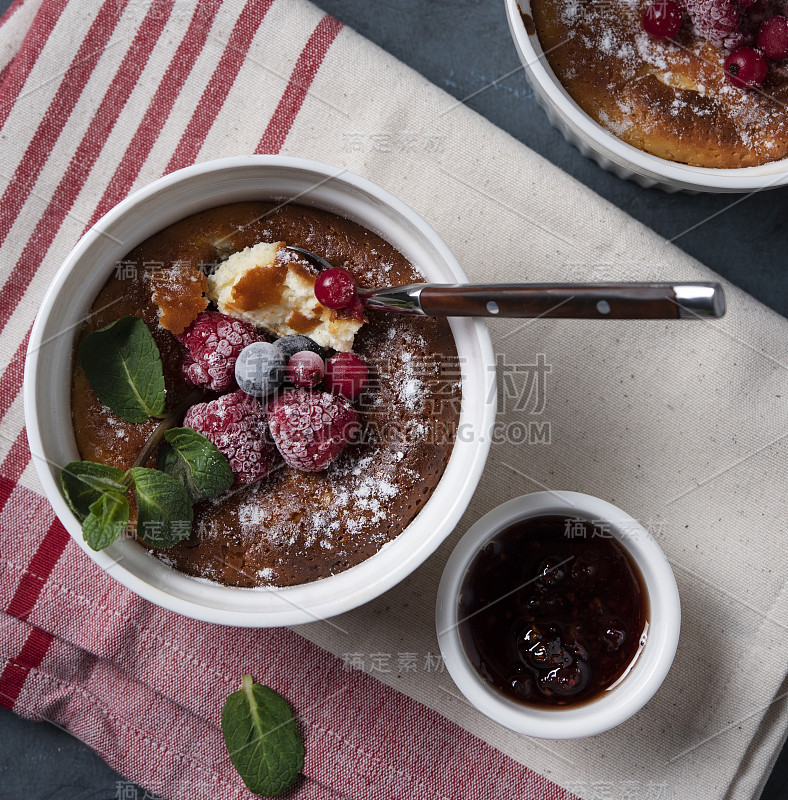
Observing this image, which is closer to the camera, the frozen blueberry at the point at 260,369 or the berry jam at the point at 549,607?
the frozen blueberry at the point at 260,369

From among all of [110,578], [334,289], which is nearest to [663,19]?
[334,289]

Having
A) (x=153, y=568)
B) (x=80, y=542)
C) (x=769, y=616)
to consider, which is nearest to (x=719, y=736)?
(x=769, y=616)

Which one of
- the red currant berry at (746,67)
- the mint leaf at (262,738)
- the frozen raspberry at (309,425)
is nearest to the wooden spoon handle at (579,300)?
the frozen raspberry at (309,425)

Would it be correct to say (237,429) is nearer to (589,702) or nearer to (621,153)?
(589,702)

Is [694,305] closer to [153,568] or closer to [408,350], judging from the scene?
[408,350]

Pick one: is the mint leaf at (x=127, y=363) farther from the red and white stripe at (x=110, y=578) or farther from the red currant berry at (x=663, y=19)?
the red currant berry at (x=663, y=19)

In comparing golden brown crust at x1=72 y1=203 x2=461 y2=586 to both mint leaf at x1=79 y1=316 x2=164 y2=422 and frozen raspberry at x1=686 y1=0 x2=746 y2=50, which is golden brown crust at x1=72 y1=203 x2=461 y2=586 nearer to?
mint leaf at x1=79 y1=316 x2=164 y2=422
